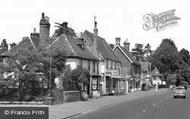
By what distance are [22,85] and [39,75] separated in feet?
6.18

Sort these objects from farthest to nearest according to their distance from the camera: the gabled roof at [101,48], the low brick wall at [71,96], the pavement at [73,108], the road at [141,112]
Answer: the gabled roof at [101,48]
the low brick wall at [71,96]
the pavement at [73,108]
the road at [141,112]

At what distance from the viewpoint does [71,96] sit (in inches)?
1622

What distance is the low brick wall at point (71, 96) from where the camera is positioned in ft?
128

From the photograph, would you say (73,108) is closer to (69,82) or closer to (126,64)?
(69,82)

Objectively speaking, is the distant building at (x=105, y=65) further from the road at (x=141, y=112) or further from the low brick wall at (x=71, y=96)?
the road at (x=141, y=112)

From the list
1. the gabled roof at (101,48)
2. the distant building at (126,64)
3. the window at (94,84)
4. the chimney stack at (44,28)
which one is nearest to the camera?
the chimney stack at (44,28)

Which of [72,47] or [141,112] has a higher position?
[72,47]

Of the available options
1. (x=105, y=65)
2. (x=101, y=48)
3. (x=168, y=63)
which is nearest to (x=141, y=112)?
(x=105, y=65)

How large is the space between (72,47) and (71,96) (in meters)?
10.1

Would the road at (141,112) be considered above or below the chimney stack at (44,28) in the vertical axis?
below

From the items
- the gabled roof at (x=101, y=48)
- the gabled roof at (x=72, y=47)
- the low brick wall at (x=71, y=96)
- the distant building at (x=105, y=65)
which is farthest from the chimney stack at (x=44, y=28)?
the gabled roof at (x=101, y=48)

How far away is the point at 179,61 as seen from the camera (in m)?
126

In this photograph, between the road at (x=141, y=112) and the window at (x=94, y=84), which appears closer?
the road at (x=141, y=112)

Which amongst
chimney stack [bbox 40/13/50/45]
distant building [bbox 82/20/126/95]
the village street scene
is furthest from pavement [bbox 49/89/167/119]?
distant building [bbox 82/20/126/95]
